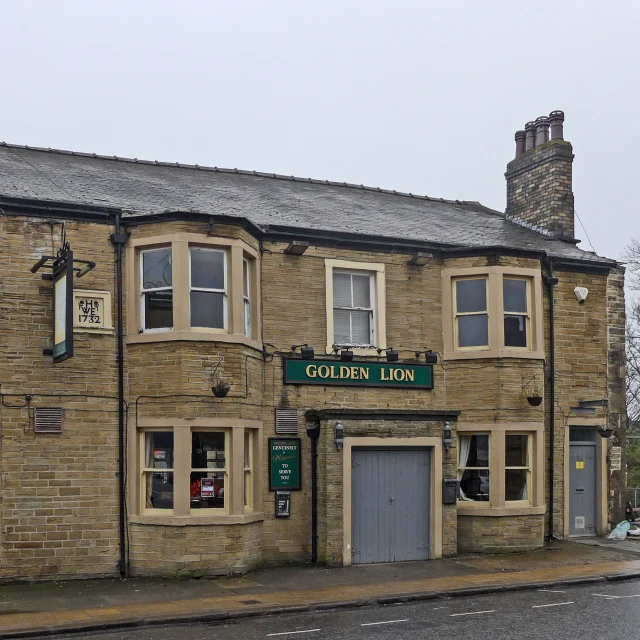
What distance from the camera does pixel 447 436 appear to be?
17.9 m

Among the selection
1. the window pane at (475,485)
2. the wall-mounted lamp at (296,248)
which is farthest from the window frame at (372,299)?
the window pane at (475,485)

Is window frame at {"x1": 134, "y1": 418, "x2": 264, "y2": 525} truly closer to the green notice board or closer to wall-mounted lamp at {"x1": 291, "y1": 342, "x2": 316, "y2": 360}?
the green notice board

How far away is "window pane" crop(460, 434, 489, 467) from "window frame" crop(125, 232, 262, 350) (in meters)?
5.42

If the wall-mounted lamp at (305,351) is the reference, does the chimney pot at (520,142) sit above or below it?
above

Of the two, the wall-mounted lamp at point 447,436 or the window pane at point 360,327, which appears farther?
the window pane at point 360,327

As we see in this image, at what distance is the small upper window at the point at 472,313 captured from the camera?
18.9m

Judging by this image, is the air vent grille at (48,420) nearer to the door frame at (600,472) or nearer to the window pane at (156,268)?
the window pane at (156,268)

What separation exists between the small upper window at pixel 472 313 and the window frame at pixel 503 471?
1.76 metres

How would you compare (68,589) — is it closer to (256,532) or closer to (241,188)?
(256,532)

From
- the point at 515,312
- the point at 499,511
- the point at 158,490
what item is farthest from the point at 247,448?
the point at 515,312

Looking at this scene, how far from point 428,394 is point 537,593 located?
5253mm

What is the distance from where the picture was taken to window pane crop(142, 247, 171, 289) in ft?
53.1

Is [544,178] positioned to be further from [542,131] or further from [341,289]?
[341,289]

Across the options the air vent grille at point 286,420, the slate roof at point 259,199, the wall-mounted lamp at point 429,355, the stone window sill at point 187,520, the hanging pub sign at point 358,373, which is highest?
the slate roof at point 259,199
